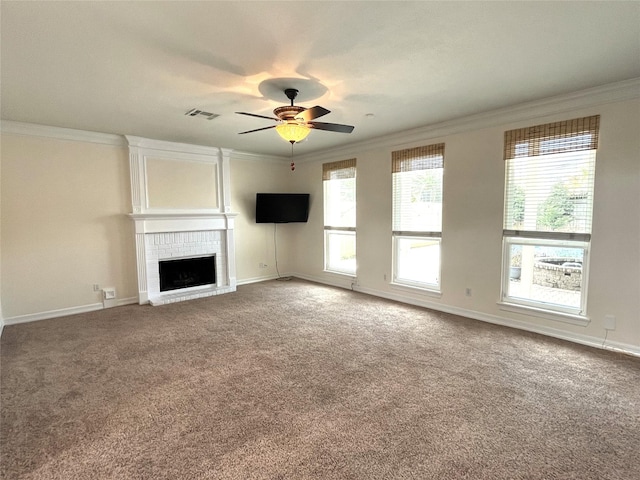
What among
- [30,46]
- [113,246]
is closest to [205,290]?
[113,246]

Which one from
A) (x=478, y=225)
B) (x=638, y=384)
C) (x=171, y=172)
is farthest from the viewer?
(x=171, y=172)

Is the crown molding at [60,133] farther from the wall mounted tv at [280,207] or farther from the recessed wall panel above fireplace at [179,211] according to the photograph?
the wall mounted tv at [280,207]

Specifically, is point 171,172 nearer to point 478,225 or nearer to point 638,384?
point 478,225

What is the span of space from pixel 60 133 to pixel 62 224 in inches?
49.1

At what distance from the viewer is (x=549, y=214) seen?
3637 millimetres

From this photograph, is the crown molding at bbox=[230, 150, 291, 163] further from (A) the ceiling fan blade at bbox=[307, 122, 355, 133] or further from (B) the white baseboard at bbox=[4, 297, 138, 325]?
(A) the ceiling fan blade at bbox=[307, 122, 355, 133]

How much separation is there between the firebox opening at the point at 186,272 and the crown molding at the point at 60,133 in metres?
2.01

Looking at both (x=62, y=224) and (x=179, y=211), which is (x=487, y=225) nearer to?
(x=179, y=211)

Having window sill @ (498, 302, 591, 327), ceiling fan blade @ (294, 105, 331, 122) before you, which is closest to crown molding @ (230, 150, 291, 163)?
ceiling fan blade @ (294, 105, 331, 122)

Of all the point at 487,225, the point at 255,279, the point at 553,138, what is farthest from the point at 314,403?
the point at 255,279

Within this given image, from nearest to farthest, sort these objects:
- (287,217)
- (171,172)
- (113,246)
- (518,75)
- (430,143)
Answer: (518,75) < (430,143) < (113,246) < (171,172) < (287,217)

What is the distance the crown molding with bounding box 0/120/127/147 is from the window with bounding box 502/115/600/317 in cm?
549

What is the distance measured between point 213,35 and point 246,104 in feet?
4.50

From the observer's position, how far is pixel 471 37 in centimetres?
224
